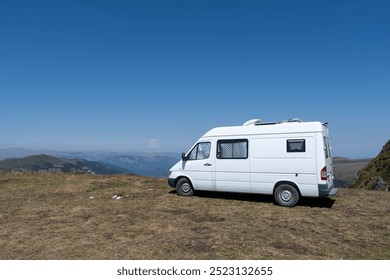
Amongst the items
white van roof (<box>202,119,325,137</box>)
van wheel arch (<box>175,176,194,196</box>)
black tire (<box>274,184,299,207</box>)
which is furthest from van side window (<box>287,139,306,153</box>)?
van wheel arch (<box>175,176,194,196</box>)

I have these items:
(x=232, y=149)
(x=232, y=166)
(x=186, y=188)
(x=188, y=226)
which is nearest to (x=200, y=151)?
(x=232, y=149)

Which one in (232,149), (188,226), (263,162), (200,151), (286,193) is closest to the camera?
(188,226)

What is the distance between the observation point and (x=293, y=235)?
7.70 m

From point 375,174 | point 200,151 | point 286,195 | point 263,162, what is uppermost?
point 200,151

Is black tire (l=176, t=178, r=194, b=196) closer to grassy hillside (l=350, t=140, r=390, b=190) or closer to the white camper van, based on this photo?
the white camper van

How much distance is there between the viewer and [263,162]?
11.2m

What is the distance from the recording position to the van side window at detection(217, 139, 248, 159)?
11727mm

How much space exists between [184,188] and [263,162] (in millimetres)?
4061

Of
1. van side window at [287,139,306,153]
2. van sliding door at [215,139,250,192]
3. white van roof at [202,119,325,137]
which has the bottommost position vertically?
van sliding door at [215,139,250,192]

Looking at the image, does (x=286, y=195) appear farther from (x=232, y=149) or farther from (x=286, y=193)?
(x=232, y=149)

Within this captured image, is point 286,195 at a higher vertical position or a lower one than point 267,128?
lower

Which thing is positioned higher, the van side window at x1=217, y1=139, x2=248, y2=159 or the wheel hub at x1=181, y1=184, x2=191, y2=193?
the van side window at x1=217, y1=139, x2=248, y2=159

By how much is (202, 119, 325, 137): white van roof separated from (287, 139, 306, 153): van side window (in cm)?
39
